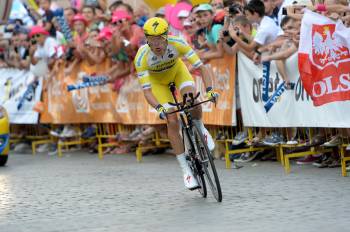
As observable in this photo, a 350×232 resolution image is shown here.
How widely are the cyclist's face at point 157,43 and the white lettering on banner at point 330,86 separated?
2514 millimetres

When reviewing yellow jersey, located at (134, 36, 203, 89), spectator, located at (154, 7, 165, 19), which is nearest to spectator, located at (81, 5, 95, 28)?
spectator, located at (154, 7, 165, 19)

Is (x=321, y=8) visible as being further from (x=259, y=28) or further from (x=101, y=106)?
(x=101, y=106)

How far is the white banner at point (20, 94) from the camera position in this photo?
70.3 feet

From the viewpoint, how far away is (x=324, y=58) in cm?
1216

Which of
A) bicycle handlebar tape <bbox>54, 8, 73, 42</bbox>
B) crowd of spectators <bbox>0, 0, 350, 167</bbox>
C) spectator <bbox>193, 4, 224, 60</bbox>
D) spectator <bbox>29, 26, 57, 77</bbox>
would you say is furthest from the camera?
spectator <bbox>29, 26, 57, 77</bbox>

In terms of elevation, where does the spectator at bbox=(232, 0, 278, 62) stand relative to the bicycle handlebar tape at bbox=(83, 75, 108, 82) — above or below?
above

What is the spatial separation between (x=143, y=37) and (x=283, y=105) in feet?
14.7

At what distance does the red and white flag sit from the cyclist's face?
7.88ft

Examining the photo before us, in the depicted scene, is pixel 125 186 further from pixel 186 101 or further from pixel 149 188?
pixel 186 101

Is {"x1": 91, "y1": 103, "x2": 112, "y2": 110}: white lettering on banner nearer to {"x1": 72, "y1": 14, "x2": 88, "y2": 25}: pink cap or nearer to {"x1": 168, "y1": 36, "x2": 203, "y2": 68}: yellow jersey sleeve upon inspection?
{"x1": 72, "y1": 14, "x2": 88, "y2": 25}: pink cap

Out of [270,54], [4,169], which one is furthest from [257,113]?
A: [4,169]

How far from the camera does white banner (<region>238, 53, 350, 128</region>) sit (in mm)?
12250

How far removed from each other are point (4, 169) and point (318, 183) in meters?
7.19

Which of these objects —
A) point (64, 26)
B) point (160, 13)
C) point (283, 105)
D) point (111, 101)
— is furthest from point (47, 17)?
point (283, 105)
